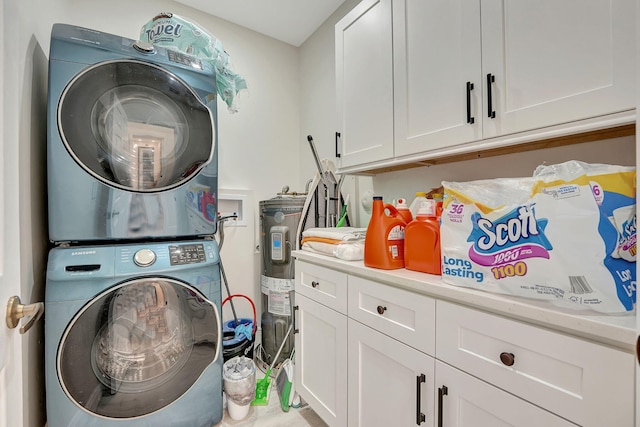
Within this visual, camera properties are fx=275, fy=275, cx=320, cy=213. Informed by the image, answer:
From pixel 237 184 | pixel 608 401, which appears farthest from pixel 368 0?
pixel 608 401

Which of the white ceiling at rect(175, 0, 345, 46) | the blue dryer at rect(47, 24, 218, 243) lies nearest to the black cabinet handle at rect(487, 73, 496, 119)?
the blue dryer at rect(47, 24, 218, 243)

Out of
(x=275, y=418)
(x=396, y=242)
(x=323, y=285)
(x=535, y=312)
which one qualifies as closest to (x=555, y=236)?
(x=535, y=312)

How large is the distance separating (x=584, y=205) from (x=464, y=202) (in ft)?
0.85

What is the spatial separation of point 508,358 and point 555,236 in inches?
12.7

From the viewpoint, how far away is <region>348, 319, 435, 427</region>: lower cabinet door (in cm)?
89

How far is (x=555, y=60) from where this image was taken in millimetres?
810

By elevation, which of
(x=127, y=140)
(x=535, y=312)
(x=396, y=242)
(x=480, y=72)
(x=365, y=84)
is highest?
(x=365, y=84)

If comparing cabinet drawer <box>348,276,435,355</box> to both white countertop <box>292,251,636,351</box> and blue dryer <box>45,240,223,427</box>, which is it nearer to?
white countertop <box>292,251,636,351</box>

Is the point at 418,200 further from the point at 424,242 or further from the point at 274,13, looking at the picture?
the point at 274,13

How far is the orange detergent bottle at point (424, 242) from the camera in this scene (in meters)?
0.98

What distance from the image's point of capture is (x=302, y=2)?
6.84ft

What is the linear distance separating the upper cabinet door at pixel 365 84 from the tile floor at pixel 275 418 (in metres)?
1.44

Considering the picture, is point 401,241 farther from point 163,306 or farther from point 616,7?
point 163,306

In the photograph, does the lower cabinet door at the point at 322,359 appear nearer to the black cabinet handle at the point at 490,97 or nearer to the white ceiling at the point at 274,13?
the black cabinet handle at the point at 490,97
